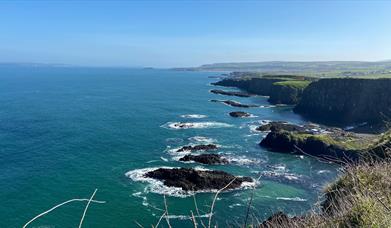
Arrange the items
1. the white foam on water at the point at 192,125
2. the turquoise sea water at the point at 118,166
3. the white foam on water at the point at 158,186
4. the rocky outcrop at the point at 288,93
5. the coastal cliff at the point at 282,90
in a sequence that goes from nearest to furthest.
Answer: the turquoise sea water at the point at 118,166 → the white foam on water at the point at 158,186 → the white foam on water at the point at 192,125 → the rocky outcrop at the point at 288,93 → the coastal cliff at the point at 282,90

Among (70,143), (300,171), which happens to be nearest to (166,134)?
(70,143)

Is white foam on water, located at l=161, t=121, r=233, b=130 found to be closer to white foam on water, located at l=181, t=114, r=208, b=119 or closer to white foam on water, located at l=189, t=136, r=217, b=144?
white foam on water, located at l=181, t=114, r=208, b=119

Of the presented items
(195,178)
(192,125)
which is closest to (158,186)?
(195,178)

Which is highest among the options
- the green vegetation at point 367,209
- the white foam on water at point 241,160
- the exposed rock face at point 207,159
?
the green vegetation at point 367,209

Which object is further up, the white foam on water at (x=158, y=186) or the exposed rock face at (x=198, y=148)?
the exposed rock face at (x=198, y=148)

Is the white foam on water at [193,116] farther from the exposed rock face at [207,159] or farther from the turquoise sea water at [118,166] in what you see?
the exposed rock face at [207,159]

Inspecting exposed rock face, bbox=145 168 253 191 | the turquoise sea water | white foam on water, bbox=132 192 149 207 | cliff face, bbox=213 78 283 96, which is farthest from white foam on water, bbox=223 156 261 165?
cliff face, bbox=213 78 283 96

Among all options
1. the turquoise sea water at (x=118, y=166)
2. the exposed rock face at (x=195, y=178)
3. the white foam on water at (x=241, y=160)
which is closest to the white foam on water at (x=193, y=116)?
the turquoise sea water at (x=118, y=166)
